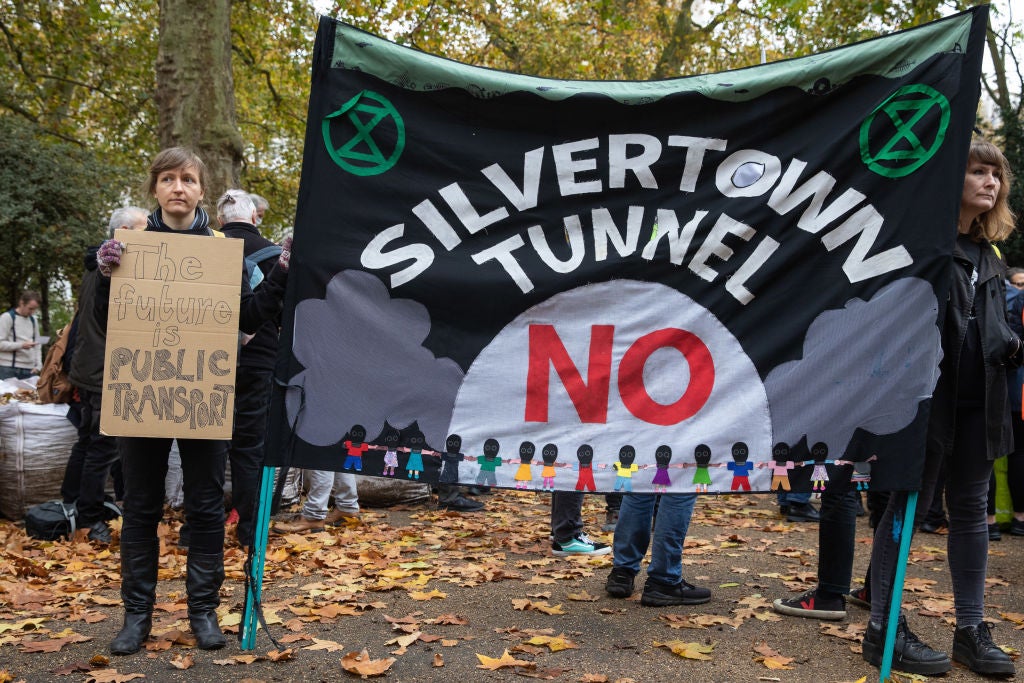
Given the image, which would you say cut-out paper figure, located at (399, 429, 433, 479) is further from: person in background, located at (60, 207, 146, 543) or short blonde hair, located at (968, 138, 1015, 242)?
person in background, located at (60, 207, 146, 543)

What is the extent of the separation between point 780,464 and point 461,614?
175 centimetres

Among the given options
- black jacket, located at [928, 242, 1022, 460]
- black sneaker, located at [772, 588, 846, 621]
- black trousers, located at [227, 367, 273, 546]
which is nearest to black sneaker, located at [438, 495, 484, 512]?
black trousers, located at [227, 367, 273, 546]

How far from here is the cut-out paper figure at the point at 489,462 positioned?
3.61 metres

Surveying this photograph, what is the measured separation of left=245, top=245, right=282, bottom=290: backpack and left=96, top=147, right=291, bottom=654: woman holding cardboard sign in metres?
0.36

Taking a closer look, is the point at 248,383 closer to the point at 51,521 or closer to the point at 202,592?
the point at 202,592

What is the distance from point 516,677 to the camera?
3512 mm

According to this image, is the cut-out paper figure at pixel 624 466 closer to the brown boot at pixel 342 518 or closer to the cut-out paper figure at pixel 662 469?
the cut-out paper figure at pixel 662 469

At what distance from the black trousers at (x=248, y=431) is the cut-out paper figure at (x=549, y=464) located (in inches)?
90.2

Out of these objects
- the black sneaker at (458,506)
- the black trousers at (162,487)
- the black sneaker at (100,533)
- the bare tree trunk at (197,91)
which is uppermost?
the bare tree trunk at (197,91)

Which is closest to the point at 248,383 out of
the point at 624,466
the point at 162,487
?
the point at 162,487

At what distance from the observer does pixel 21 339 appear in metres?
13.1

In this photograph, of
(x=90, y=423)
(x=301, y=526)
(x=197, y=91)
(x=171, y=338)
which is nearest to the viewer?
(x=171, y=338)

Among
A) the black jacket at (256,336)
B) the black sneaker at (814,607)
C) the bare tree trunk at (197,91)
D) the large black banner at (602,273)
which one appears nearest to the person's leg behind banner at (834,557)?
the black sneaker at (814,607)

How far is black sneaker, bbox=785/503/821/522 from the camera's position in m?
7.26
